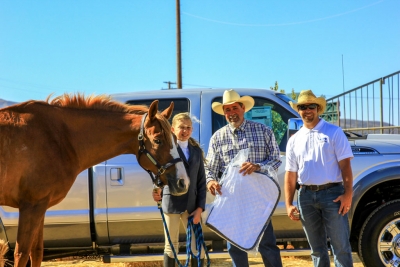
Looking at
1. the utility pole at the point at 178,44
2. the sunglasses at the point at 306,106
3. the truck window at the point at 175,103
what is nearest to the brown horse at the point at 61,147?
the truck window at the point at 175,103

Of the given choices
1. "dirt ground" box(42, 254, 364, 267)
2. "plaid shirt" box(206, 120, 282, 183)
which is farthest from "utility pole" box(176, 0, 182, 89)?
"plaid shirt" box(206, 120, 282, 183)

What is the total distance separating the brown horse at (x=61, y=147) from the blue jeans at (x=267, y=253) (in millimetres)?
892

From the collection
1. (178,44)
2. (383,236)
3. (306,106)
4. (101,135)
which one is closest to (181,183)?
(101,135)

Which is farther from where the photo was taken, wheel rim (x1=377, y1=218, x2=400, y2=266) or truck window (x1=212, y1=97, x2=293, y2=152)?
truck window (x1=212, y1=97, x2=293, y2=152)

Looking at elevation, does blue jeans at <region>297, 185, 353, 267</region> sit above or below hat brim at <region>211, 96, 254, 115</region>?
below

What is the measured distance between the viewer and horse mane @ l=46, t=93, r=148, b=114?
438 centimetres

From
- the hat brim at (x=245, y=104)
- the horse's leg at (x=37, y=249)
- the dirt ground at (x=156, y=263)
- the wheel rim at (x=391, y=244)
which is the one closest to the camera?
the horse's leg at (x=37, y=249)

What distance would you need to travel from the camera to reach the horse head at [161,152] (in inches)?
156

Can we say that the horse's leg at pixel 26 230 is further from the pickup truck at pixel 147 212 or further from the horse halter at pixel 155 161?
the pickup truck at pixel 147 212

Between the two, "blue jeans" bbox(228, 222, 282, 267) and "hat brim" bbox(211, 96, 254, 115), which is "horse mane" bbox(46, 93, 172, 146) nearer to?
"hat brim" bbox(211, 96, 254, 115)

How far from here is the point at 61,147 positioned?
4117 millimetres

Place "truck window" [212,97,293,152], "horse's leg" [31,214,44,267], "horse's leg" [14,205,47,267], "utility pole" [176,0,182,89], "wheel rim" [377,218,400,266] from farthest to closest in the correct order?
1. "utility pole" [176,0,182,89]
2. "truck window" [212,97,293,152]
3. "wheel rim" [377,218,400,266]
4. "horse's leg" [31,214,44,267]
5. "horse's leg" [14,205,47,267]

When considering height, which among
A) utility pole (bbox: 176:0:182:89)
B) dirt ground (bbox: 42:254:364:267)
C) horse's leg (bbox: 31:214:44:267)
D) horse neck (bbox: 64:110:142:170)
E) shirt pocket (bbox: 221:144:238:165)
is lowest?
dirt ground (bbox: 42:254:364:267)

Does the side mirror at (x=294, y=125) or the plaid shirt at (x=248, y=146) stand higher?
the side mirror at (x=294, y=125)
